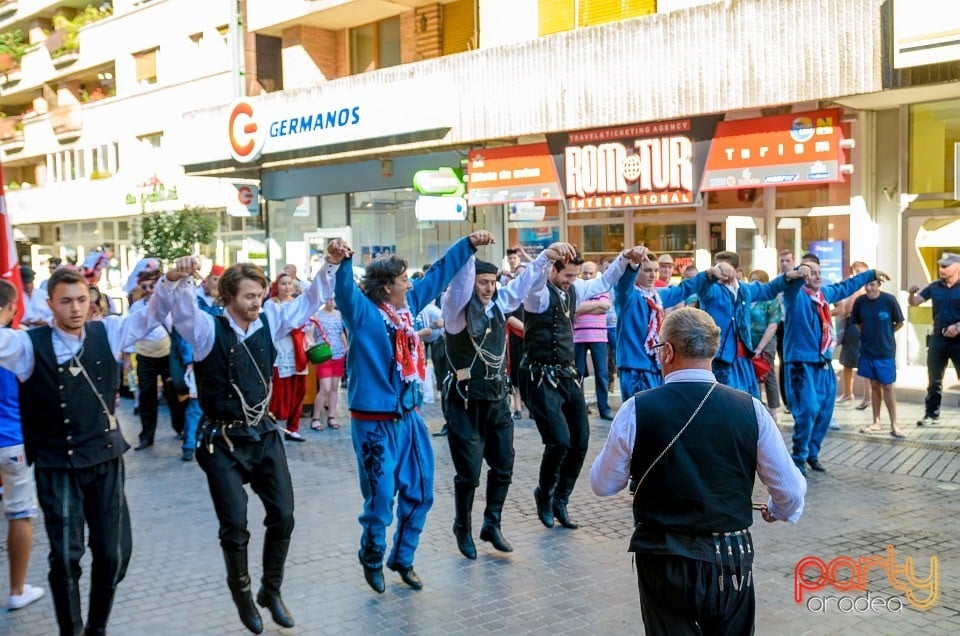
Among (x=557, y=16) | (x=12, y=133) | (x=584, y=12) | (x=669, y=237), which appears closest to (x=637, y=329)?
(x=669, y=237)

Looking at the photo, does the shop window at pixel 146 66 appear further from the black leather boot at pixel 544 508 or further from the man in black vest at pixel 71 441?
the man in black vest at pixel 71 441

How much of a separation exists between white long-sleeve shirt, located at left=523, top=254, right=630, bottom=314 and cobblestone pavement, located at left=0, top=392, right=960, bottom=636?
65.3 inches

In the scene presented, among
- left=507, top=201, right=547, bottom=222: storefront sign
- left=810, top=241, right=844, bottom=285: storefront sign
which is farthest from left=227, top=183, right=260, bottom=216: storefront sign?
left=810, top=241, right=844, bottom=285: storefront sign

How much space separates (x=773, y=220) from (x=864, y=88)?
2.77 m

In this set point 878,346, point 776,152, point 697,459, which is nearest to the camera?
point 697,459

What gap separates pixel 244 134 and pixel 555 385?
1679 centimetres

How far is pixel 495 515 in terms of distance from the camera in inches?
271

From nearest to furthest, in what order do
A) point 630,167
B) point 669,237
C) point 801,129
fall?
1. point 801,129
2. point 630,167
3. point 669,237

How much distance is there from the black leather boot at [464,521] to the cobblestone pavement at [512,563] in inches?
3.2

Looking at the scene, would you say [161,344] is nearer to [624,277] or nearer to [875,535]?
[624,277]

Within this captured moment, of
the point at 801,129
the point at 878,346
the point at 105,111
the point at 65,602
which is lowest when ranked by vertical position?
the point at 65,602

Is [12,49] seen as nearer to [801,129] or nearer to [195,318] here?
[801,129]

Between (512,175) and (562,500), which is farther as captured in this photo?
(512,175)

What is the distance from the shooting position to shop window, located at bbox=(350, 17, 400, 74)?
21.6 meters
